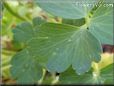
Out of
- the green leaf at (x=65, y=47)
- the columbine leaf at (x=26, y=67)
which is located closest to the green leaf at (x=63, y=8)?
the green leaf at (x=65, y=47)

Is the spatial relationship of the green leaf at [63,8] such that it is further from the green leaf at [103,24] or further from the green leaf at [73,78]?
the green leaf at [73,78]

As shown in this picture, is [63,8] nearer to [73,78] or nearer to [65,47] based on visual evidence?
[65,47]

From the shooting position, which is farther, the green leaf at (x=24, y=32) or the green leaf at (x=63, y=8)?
the green leaf at (x=24, y=32)

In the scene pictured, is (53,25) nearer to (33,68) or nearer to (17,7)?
(33,68)

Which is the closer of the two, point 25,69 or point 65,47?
point 65,47

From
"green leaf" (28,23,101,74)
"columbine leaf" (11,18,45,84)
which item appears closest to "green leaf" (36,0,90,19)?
"green leaf" (28,23,101,74)

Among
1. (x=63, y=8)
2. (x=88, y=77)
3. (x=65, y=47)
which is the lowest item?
(x=88, y=77)

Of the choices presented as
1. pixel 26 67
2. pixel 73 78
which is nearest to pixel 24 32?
pixel 26 67
